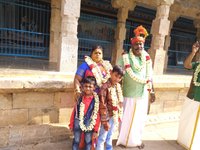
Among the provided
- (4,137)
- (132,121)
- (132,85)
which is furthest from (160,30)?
(4,137)

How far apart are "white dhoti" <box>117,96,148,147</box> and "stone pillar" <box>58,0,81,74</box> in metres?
1.42

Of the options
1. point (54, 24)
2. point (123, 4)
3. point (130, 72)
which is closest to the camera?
point (130, 72)

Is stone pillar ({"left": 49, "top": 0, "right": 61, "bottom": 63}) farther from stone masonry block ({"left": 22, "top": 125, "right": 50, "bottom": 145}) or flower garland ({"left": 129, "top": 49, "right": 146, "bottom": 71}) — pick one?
flower garland ({"left": 129, "top": 49, "right": 146, "bottom": 71})

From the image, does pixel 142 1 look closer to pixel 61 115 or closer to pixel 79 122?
pixel 61 115

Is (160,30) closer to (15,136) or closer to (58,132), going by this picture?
(58,132)

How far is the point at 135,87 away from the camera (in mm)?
2748

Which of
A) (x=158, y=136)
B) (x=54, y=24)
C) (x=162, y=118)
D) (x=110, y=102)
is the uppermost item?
(x=54, y=24)

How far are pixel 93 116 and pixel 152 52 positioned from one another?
3.52m

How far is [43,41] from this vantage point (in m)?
7.65

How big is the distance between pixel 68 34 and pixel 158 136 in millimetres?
2529

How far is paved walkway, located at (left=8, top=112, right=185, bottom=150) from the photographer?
9.37 feet

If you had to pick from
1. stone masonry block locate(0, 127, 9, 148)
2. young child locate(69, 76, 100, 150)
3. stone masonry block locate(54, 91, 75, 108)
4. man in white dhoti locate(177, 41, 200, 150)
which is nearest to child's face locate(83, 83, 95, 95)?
young child locate(69, 76, 100, 150)

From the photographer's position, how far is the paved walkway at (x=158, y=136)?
9.37 ft

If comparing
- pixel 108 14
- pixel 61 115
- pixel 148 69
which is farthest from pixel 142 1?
pixel 61 115
